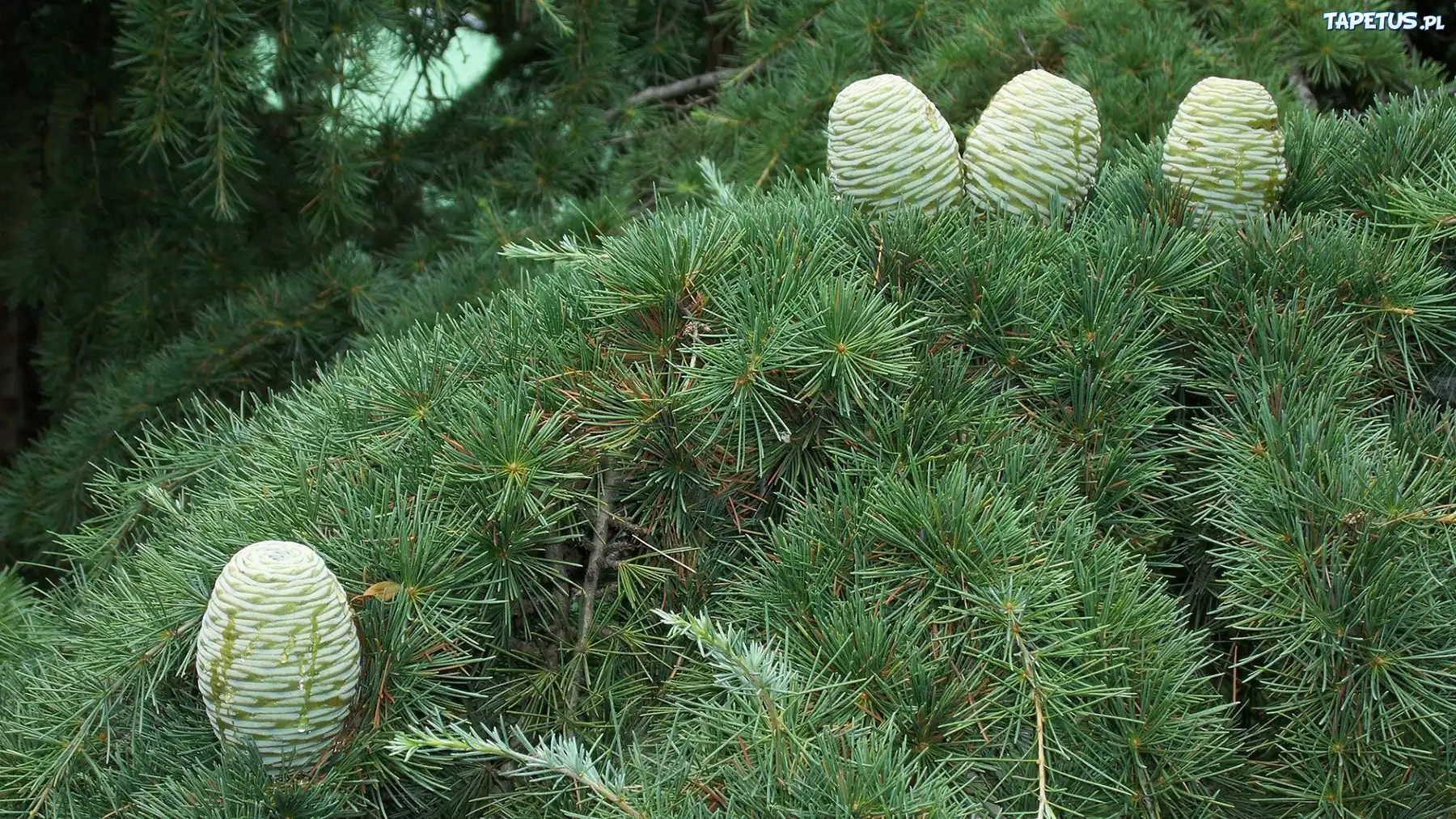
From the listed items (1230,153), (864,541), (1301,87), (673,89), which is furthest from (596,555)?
(673,89)

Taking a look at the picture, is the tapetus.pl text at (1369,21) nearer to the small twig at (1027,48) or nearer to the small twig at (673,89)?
the small twig at (1027,48)

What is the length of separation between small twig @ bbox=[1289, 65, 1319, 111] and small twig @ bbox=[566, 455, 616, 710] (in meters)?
0.76

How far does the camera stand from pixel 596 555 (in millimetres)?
504

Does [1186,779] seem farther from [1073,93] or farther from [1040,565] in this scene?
[1073,93]

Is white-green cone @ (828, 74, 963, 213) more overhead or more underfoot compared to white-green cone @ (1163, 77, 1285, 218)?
more overhead

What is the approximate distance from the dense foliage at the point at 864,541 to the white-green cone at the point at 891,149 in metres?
0.02

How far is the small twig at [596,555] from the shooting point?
0.49m

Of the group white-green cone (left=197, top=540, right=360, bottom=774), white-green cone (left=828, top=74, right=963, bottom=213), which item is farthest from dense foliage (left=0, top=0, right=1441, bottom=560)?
white-green cone (left=197, top=540, right=360, bottom=774)

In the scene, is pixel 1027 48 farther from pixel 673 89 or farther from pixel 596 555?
pixel 596 555

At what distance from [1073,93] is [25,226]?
1315 millimetres

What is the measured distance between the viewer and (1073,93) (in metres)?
0.63

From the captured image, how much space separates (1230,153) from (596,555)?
370 millimetres

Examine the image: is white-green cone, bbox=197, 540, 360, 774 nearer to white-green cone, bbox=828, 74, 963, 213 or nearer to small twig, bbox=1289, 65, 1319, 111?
white-green cone, bbox=828, 74, 963, 213

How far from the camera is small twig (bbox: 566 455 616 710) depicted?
494mm
